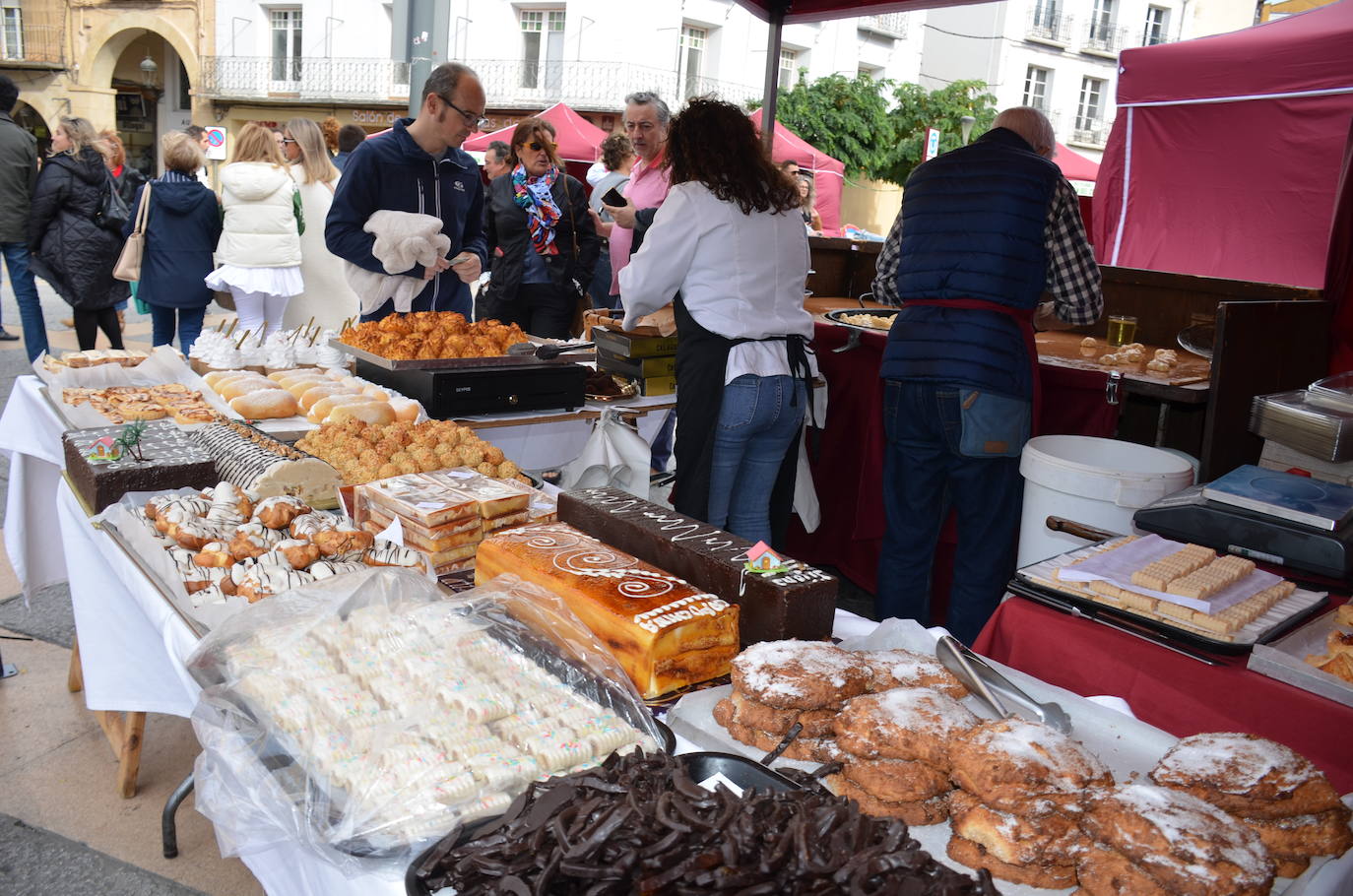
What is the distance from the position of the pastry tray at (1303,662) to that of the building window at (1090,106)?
114ft

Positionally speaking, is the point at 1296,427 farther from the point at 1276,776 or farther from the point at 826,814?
the point at 826,814

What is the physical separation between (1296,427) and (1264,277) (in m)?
6.18

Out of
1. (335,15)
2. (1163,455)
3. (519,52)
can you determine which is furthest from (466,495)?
(335,15)

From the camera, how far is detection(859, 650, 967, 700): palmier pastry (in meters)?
1.63

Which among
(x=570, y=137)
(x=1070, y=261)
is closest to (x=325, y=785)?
(x=1070, y=261)

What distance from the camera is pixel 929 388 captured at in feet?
11.4

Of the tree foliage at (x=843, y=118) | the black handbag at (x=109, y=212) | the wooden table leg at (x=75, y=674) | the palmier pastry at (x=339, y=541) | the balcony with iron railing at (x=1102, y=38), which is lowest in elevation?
the wooden table leg at (x=75, y=674)

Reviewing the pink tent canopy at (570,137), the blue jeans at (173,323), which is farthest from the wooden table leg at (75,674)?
the pink tent canopy at (570,137)

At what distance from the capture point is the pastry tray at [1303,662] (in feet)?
5.50

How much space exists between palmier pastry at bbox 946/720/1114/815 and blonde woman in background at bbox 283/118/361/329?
6353mm

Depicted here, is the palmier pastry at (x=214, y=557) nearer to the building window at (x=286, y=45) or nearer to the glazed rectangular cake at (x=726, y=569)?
the glazed rectangular cake at (x=726, y=569)

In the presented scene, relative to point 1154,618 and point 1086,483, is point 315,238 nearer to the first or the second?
point 1086,483

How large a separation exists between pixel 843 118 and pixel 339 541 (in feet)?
79.1

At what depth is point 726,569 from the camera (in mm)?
1825
